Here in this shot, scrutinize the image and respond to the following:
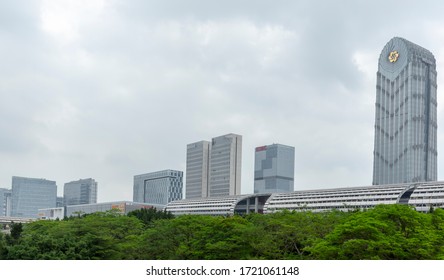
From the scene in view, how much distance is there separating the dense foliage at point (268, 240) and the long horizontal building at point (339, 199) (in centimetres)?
4379

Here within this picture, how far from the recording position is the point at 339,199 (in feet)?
382

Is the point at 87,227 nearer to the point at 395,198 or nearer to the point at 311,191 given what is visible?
the point at 395,198

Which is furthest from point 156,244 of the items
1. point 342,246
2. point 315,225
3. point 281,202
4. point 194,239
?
Answer: point 281,202

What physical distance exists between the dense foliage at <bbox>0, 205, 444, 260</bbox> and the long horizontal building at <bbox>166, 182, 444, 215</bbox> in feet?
144

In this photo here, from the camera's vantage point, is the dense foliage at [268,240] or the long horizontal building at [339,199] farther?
the long horizontal building at [339,199]

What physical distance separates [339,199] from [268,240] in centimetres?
7932

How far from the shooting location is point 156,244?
46.3 meters

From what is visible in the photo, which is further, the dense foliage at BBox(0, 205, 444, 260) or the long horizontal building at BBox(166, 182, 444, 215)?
the long horizontal building at BBox(166, 182, 444, 215)

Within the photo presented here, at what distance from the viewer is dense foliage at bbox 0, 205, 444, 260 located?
30531 millimetres

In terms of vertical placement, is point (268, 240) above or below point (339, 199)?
below

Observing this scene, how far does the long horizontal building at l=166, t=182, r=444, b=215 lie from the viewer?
101 m

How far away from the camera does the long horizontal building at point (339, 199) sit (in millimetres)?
100688

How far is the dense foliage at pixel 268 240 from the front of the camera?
1202 inches

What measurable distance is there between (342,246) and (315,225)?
43.7ft
